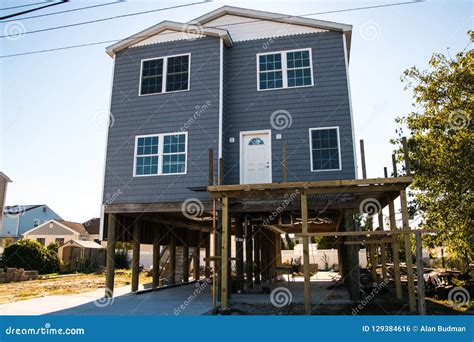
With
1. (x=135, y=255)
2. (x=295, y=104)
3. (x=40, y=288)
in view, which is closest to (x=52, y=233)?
(x=40, y=288)

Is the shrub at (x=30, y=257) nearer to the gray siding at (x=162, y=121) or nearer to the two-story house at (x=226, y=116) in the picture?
the two-story house at (x=226, y=116)

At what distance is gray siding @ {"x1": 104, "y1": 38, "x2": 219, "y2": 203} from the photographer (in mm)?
12906

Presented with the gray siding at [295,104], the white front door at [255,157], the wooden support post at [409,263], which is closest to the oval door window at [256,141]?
the white front door at [255,157]

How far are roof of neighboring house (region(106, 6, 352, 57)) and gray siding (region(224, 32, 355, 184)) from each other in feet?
1.11

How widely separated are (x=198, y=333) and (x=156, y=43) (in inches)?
404

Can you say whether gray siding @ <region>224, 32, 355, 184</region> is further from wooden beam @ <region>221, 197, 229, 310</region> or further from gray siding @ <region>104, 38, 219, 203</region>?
wooden beam @ <region>221, 197, 229, 310</region>

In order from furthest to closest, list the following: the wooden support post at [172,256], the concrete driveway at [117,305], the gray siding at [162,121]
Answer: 1. the wooden support post at [172,256]
2. the gray siding at [162,121]
3. the concrete driveway at [117,305]

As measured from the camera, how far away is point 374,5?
1055cm

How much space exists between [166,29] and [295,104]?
5.30 m

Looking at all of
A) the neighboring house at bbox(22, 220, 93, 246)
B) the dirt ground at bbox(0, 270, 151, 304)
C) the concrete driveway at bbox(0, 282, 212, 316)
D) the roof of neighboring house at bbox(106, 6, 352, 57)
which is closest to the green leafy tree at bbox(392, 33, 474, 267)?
the roof of neighboring house at bbox(106, 6, 352, 57)

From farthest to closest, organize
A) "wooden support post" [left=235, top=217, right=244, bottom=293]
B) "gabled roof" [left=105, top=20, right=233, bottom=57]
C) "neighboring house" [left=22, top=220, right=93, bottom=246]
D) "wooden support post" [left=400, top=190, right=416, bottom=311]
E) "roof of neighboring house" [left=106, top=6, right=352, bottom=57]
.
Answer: "neighboring house" [left=22, top=220, right=93, bottom=246]
"gabled roof" [left=105, top=20, right=233, bottom=57]
"roof of neighboring house" [left=106, top=6, right=352, bottom=57]
"wooden support post" [left=235, top=217, right=244, bottom=293]
"wooden support post" [left=400, top=190, right=416, bottom=311]

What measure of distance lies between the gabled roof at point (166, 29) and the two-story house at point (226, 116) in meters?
0.04

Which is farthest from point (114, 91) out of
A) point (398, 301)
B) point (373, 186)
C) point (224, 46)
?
point (398, 301)

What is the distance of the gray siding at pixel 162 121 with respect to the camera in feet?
42.3
